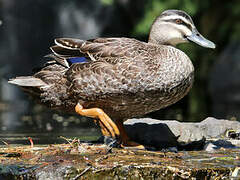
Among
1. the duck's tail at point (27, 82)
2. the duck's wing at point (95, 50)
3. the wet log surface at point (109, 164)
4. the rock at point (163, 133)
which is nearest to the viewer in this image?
the wet log surface at point (109, 164)

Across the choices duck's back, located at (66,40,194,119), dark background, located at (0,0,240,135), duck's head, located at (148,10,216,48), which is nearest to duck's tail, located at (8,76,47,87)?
duck's back, located at (66,40,194,119)

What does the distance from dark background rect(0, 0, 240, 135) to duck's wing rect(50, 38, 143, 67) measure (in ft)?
20.4

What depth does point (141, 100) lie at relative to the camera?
449 cm

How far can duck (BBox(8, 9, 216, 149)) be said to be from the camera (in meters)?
4.46

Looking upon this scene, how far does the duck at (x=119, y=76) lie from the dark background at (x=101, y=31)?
6170 millimetres

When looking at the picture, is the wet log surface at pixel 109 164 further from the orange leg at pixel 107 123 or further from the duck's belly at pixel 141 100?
the duck's belly at pixel 141 100

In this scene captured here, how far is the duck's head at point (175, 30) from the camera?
4.82 metres

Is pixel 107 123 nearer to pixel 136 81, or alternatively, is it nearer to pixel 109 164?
pixel 136 81

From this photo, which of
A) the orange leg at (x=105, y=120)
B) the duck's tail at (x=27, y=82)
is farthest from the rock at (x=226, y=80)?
the orange leg at (x=105, y=120)

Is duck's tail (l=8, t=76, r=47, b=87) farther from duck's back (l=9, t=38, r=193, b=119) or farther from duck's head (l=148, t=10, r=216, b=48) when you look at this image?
duck's head (l=148, t=10, r=216, b=48)

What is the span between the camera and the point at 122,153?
4.15 m

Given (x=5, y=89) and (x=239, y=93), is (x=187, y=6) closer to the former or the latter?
(x=239, y=93)

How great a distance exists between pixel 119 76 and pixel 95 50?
0.41 m

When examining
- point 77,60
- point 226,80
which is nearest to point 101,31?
point 226,80
